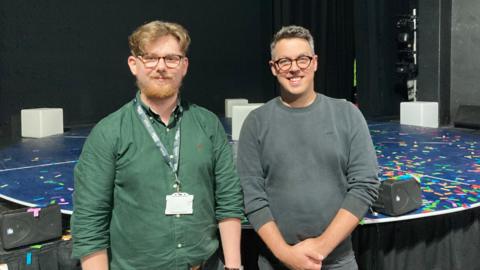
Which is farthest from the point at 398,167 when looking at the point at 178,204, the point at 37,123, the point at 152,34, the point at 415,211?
the point at 37,123

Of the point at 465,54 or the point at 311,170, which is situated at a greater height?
the point at 465,54

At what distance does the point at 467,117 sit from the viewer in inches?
189

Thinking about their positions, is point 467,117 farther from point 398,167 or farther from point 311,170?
point 311,170

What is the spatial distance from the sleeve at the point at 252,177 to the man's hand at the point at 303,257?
0.12 meters

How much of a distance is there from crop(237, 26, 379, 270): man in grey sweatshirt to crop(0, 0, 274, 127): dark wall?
5.03 meters

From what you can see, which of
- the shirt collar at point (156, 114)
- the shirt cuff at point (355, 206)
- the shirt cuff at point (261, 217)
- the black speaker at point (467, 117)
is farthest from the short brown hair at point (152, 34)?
the black speaker at point (467, 117)

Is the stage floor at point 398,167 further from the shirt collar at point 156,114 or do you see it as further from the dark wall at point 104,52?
the dark wall at point 104,52

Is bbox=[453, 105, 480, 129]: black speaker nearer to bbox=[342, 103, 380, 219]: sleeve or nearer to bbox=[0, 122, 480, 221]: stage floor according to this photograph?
bbox=[0, 122, 480, 221]: stage floor

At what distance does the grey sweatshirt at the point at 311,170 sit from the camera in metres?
1.49

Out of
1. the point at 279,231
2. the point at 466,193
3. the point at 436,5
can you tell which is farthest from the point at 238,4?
the point at 279,231

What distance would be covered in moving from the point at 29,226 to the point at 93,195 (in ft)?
1.80

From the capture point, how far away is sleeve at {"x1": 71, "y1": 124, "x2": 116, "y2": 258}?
4.28 ft

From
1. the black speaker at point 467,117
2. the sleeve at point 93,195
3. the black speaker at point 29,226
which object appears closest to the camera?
the sleeve at point 93,195

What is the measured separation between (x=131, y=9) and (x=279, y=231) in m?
6.75
